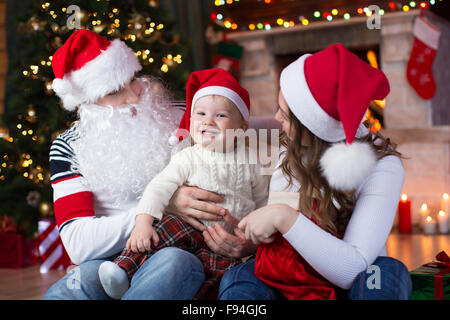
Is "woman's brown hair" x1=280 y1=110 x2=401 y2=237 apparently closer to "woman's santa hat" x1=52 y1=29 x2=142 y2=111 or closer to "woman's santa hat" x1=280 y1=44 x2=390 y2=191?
"woman's santa hat" x1=280 y1=44 x2=390 y2=191

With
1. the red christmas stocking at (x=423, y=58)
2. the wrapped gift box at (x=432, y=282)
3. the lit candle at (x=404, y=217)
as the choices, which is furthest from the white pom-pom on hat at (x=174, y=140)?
the red christmas stocking at (x=423, y=58)

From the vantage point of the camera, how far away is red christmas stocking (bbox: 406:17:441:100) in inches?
132

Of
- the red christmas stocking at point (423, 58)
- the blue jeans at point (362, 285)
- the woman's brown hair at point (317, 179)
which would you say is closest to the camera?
the blue jeans at point (362, 285)

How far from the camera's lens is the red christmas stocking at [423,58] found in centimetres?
334

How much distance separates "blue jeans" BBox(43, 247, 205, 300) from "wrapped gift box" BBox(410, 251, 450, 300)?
0.53 metres

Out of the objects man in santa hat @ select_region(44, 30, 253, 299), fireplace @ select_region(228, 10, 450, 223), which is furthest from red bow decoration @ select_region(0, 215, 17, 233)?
fireplace @ select_region(228, 10, 450, 223)

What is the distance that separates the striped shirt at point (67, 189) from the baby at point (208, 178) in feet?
0.57

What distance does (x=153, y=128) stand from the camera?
141 cm

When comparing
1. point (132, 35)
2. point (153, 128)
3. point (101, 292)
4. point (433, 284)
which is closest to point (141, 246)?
point (101, 292)

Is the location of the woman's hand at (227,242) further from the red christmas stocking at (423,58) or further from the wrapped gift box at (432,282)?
the red christmas stocking at (423,58)

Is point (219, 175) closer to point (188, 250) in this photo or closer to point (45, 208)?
point (188, 250)

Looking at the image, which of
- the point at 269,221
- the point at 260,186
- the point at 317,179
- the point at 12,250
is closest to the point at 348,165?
the point at 317,179

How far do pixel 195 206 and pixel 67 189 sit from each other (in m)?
0.33
